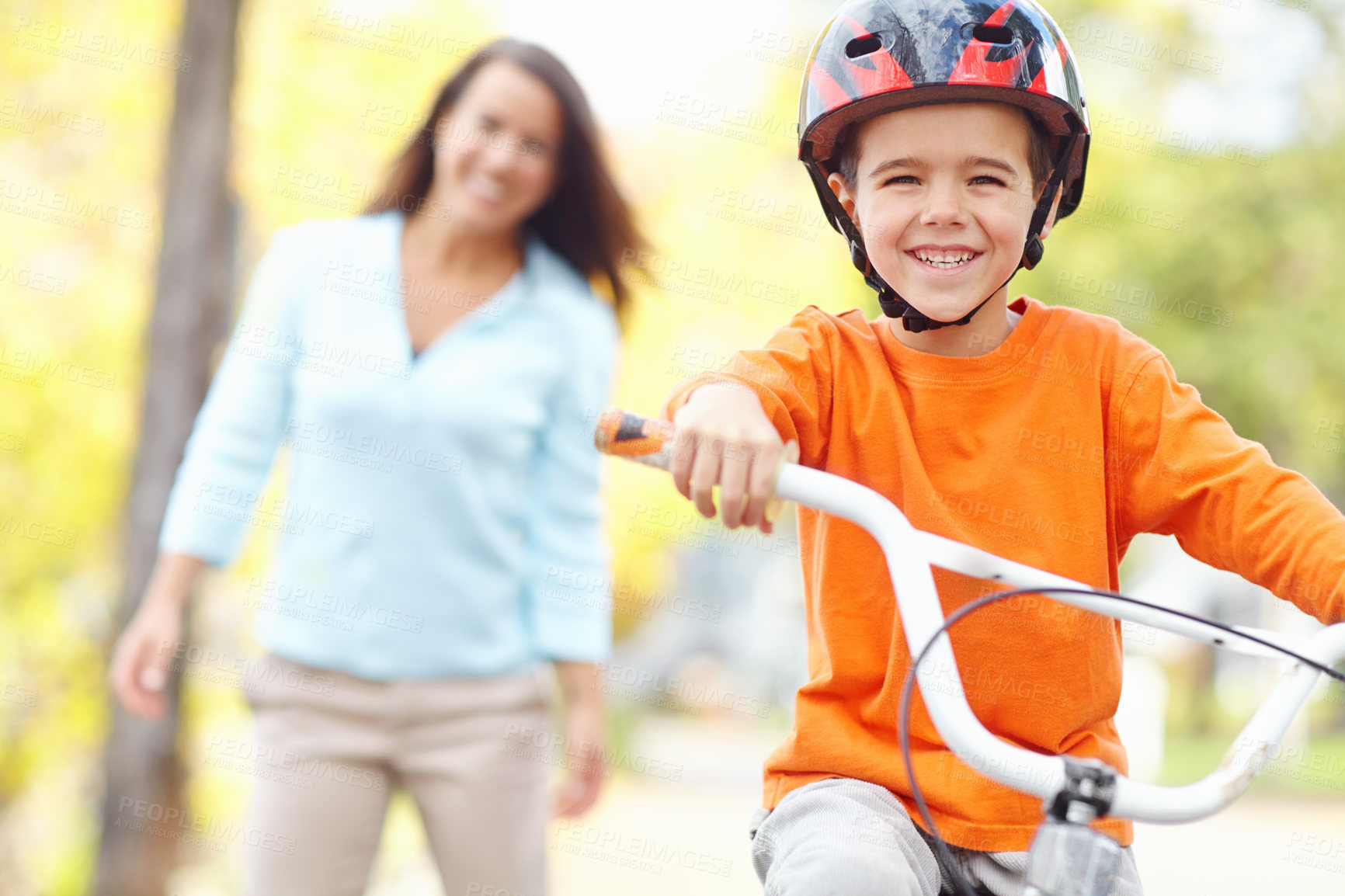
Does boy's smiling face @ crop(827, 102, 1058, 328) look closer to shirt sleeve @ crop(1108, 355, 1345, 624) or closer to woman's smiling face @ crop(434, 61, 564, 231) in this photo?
shirt sleeve @ crop(1108, 355, 1345, 624)

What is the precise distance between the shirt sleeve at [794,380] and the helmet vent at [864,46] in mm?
438

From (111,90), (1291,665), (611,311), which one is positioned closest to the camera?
(1291,665)

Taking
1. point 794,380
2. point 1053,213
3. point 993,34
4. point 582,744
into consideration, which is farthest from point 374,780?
point 993,34

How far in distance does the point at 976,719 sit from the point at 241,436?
2.25 metres

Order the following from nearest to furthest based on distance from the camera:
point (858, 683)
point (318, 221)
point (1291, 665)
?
point (1291, 665) → point (858, 683) → point (318, 221)

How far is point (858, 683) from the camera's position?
198 centimetres

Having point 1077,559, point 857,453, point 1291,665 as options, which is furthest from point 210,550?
point 1291,665

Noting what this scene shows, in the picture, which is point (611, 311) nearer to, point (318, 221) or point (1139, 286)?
point (318, 221)

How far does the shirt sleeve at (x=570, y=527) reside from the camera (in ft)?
10.8

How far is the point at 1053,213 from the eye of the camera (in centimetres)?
229

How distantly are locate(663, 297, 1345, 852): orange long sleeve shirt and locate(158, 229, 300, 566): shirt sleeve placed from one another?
163 centimetres

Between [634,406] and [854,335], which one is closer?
[854,335]

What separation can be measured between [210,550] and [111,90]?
458 cm

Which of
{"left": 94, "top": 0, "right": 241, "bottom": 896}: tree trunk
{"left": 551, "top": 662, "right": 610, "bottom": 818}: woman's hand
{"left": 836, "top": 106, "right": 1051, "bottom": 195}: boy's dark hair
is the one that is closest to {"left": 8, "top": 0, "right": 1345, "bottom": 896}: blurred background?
{"left": 94, "top": 0, "right": 241, "bottom": 896}: tree trunk
